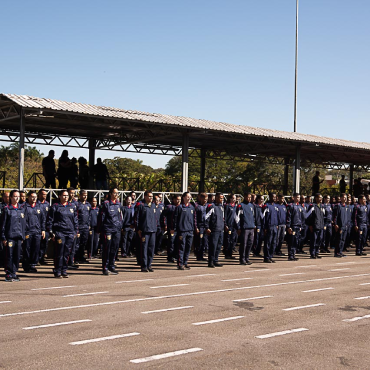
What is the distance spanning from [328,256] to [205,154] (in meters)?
13.1

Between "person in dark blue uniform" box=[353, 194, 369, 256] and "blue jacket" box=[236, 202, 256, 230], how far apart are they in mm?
5265

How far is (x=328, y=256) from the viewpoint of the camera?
63.4ft

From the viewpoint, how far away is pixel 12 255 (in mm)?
12078

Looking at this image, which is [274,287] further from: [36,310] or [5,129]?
[5,129]

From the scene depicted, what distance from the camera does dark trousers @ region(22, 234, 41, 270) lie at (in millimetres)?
13750

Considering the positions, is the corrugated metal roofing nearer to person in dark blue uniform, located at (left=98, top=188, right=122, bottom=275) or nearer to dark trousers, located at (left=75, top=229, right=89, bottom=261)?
dark trousers, located at (left=75, top=229, right=89, bottom=261)

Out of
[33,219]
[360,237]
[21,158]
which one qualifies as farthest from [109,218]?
[360,237]

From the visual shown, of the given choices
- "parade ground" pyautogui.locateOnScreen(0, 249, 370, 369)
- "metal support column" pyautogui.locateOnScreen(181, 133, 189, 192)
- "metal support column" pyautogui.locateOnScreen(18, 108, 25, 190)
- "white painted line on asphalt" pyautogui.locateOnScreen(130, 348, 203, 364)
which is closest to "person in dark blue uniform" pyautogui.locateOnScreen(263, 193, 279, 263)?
"parade ground" pyautogui.locateOnScreen(0, 249, 370, 369)

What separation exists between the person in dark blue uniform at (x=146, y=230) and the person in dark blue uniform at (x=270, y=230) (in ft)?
13.9

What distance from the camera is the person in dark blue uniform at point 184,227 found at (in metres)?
14.8

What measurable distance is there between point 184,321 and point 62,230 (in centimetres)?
562

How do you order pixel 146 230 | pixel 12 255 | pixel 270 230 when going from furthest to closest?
pixel 270 230
pixel 146 230
pixel 12 255

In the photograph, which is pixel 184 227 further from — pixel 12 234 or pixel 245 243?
pixel 12 234

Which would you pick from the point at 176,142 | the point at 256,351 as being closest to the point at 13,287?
the point at 256,351
